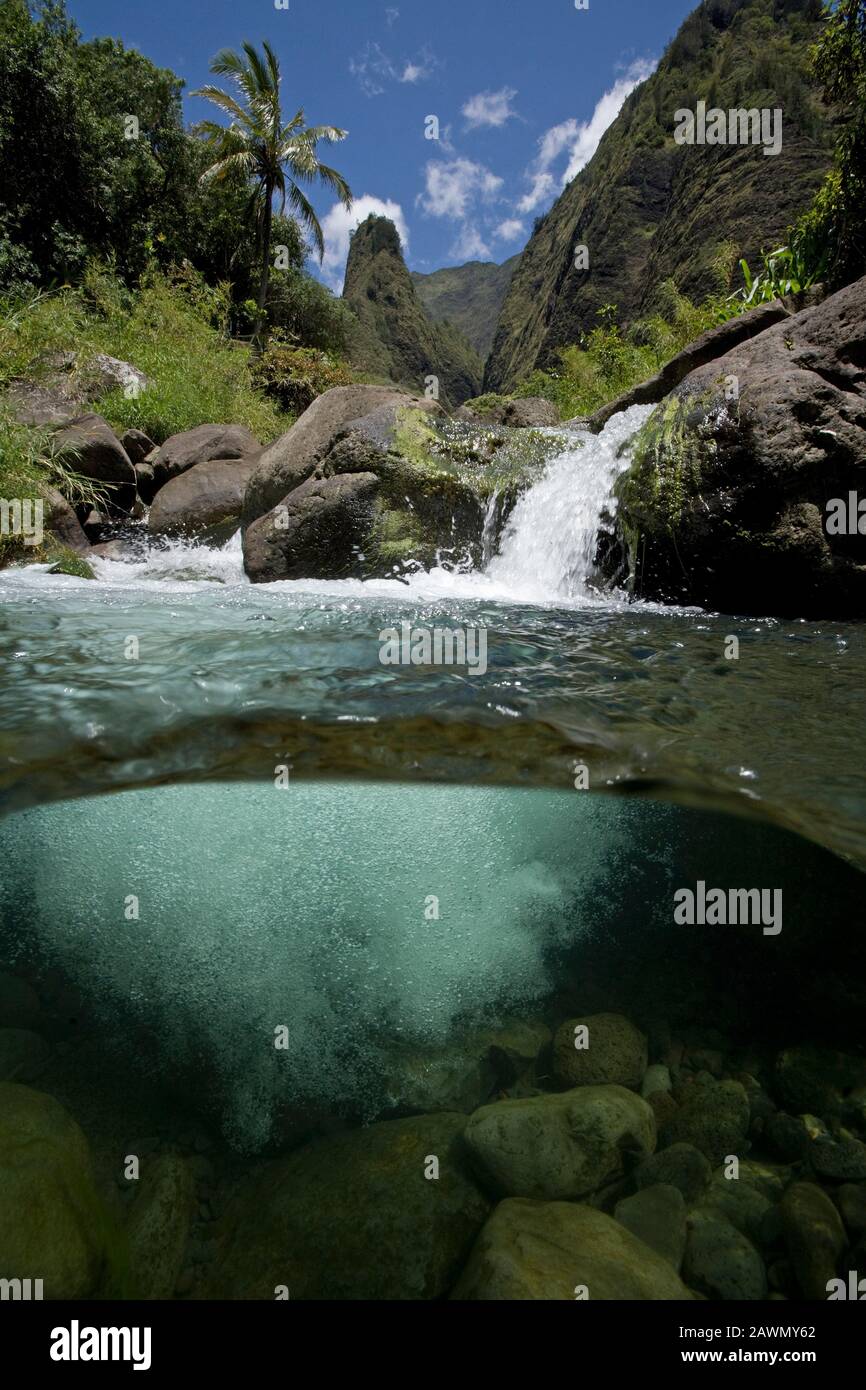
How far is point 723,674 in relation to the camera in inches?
125

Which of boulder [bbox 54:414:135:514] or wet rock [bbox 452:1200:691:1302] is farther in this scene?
boulder [bbox 54:414:135:514]

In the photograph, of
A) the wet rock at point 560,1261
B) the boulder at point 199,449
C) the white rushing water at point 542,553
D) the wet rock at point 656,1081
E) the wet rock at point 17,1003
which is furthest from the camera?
the boulder at point 199,449

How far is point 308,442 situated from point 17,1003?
641 centimetres

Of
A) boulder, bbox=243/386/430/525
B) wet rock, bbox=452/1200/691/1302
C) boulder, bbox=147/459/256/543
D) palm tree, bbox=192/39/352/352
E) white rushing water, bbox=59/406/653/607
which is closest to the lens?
wet rock, bbox=452/1200/691/1302

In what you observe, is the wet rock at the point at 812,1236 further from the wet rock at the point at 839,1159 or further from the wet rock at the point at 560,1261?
the wet rock at the point at 560,1261

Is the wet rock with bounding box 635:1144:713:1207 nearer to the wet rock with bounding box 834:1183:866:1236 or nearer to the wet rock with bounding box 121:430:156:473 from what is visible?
the wet rock with bounding box 834:1183:866:1236

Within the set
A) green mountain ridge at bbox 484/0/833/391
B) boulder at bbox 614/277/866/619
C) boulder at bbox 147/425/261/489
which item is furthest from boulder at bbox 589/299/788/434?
green mountain ridge at bbox 484/0/833/391

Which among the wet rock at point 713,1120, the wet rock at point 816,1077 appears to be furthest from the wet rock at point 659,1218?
the wet rock at point 816,1077

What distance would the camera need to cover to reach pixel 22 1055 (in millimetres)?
2338

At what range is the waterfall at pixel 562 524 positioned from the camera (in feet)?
19.3

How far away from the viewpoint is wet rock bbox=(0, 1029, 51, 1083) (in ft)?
7.41

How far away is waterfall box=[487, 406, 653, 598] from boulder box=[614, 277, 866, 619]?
419mm

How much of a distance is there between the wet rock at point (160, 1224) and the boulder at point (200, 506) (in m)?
8.04
